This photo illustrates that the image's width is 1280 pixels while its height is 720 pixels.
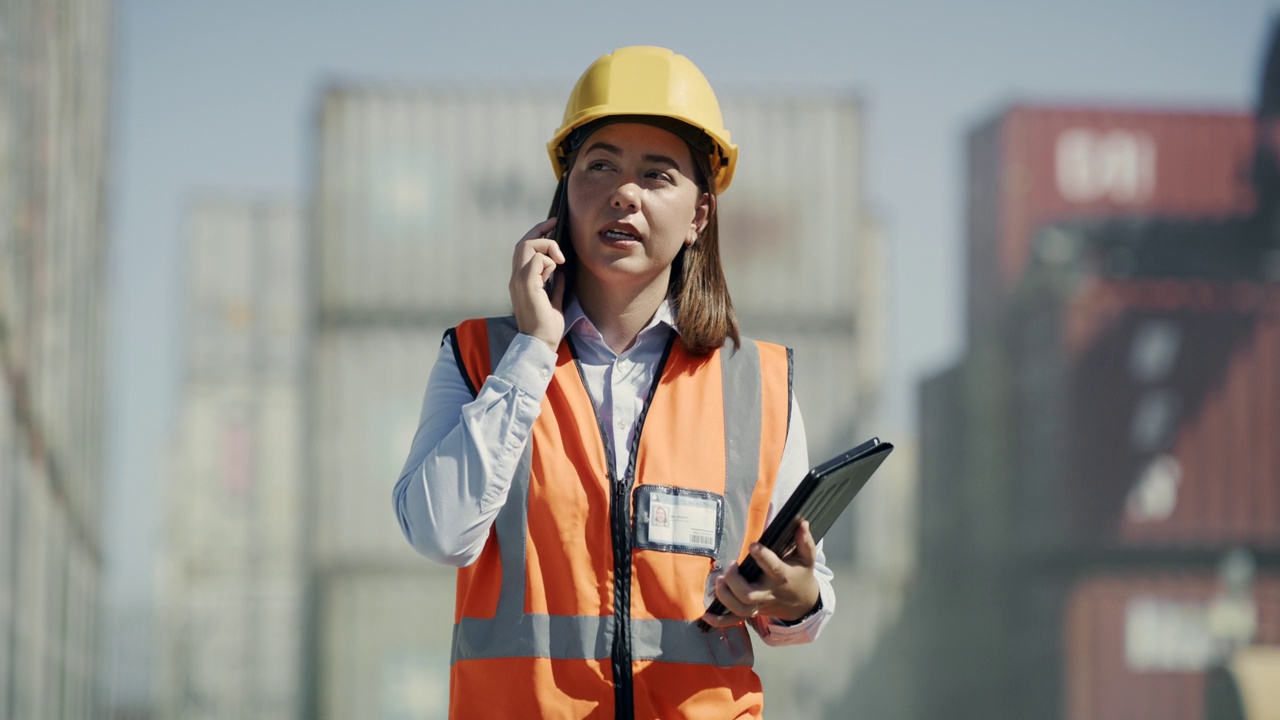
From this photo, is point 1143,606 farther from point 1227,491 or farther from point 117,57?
point 117,57

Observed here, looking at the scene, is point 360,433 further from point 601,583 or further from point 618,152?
point 601,583

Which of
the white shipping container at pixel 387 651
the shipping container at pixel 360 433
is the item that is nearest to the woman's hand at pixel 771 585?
the white shipping container at pixel 387 651

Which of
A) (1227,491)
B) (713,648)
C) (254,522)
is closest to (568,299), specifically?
(713,648)

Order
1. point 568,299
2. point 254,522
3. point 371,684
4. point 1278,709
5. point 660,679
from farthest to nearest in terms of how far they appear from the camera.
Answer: point 254,522, point 371,684, point 1278,709, point 568,299, point 660,679

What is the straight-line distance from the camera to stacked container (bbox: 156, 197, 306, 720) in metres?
34.2

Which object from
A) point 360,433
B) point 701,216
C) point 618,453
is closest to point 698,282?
point 701,216

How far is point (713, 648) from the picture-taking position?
220 cm

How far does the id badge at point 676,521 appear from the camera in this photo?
2.20 m

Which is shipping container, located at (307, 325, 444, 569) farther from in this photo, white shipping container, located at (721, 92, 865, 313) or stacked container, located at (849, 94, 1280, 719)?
stacked container, located at (849, 94, 1280, 719)

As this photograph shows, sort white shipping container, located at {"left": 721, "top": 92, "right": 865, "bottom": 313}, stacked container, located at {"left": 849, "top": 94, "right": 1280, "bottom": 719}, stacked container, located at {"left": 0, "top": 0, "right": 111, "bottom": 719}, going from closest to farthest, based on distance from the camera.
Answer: stacked container, located at {"left": 0, "top": 0, "right": 111, "bottom": 719} < white shipping container, located at {"left": 721, "top": 92, "right": 865, "bottom": 313} < stacked container, located at {"left": 849, "top": 94, "right": 1280, "bottom": 719}

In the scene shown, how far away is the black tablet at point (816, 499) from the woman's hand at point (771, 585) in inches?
0.6

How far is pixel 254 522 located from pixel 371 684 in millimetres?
15808

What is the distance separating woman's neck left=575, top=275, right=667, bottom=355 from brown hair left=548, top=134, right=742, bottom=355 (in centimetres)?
4

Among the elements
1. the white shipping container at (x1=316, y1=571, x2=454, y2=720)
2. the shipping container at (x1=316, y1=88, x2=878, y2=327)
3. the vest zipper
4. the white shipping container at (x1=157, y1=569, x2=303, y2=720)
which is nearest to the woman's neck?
the vest zipper
